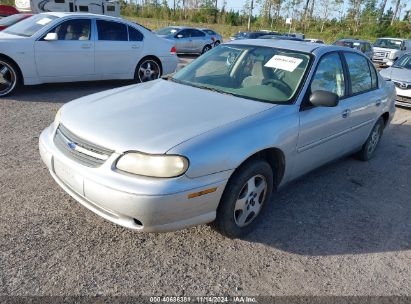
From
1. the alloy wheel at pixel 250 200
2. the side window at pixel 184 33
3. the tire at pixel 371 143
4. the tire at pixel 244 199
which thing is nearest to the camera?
the tire at pixel 244 199

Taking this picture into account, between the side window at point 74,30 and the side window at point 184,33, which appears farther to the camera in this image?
the side window at point 184,33

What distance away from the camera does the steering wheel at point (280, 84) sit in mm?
3359

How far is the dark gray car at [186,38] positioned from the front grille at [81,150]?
15.0 metres

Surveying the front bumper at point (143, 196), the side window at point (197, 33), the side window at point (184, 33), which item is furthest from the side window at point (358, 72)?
the side window at point (197, 33)

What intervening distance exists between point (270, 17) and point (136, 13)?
1935 centimetres

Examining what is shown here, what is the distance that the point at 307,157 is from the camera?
3490 millimetres

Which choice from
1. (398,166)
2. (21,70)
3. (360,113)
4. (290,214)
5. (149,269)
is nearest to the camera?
(149,269)

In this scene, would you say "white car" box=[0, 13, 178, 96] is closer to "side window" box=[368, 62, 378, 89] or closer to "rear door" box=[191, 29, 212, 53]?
"side window" box=[368, 62, 378, 89]

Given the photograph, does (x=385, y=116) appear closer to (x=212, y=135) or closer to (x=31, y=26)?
(x=212, y=135)

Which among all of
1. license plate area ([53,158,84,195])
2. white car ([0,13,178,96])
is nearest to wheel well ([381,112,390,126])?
license plate area ([53,158,84,195])

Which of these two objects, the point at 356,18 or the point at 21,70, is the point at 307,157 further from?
the point at 356,18

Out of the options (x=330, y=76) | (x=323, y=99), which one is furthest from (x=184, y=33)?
(x=323, y=99)

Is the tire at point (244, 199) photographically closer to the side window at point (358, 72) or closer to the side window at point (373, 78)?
the side window at point (358, 72)

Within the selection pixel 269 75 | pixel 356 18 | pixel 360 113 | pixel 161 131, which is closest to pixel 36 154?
pixel 161 131
